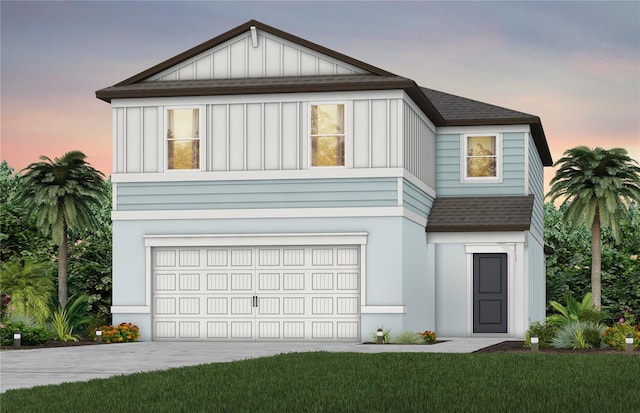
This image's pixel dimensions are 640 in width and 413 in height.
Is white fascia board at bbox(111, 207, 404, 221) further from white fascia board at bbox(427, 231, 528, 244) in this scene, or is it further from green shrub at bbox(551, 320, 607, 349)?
green shrub at bbox(551, 320, 607, 349)

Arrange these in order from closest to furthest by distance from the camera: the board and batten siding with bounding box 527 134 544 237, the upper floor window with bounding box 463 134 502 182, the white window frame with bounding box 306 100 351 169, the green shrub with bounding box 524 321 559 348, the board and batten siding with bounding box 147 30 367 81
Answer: the green shrub with bounding box 524 321 559 348 → the white window frame with bounding box 306 100 351 169 → the board and batten siding with bounding box 147 30 367 81 → the upper floor window with bounding box 463 134 502 182 → the board and batten siding with bounding box 527 134 544 237

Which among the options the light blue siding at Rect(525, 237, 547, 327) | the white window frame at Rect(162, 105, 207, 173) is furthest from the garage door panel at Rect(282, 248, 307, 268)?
the light blue siding at Rect(525, 237, 547, 327)

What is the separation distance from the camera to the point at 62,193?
97.5 feet

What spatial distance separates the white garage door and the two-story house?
0.10 feet

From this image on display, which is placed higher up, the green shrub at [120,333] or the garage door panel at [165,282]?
the garage door panel at [165,282]

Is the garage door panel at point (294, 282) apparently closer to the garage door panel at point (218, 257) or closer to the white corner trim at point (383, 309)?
the garage door panel at point (218, 257)

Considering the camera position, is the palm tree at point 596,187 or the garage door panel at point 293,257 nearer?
the garage door panel at point 293,257

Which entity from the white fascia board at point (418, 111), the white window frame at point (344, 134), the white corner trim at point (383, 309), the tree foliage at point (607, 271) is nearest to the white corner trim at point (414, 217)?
the white window frame at point (344, 134)

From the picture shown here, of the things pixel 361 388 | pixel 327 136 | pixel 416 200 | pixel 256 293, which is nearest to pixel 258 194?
pixel 327 136

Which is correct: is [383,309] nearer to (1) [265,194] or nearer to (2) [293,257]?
(2) [293,257]

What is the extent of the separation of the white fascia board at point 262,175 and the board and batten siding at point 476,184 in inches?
178

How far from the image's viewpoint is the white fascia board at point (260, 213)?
26.5 metres

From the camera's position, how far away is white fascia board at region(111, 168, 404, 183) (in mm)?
26422

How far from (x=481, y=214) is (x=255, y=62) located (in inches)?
306
